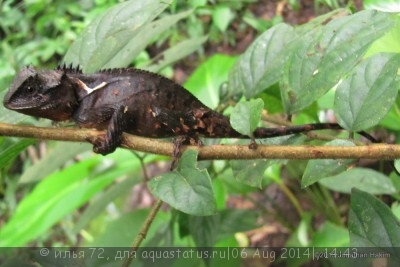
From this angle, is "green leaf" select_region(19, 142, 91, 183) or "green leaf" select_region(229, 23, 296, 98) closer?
"green leaf" select_region(229, 23, 296, 98)

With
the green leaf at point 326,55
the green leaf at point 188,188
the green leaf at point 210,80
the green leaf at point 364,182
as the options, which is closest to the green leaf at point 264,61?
the green leaf at point 326,55

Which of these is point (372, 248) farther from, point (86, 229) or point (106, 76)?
point (86, 229)

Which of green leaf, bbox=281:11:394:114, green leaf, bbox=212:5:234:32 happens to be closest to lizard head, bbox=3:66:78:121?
green leaf, bbox=281:11:394:114

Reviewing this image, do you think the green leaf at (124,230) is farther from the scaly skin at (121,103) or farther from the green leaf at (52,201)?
the scaly skin at (121,103)

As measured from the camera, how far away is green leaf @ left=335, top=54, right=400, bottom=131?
1.16 metres

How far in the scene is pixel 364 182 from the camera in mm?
2020

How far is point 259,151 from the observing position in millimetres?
1090

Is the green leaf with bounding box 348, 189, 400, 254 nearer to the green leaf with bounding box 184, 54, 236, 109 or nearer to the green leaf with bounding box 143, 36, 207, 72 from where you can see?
the green leaf with bounding box 143, 36, 207, 72

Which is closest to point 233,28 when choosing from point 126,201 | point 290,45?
point 126,201

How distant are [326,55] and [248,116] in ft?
1.01

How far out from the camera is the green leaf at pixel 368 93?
1158mm

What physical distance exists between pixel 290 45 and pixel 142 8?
17.3 inches

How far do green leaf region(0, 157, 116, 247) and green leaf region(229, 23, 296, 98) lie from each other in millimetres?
1209

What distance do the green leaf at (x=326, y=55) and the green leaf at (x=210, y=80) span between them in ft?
3.84
